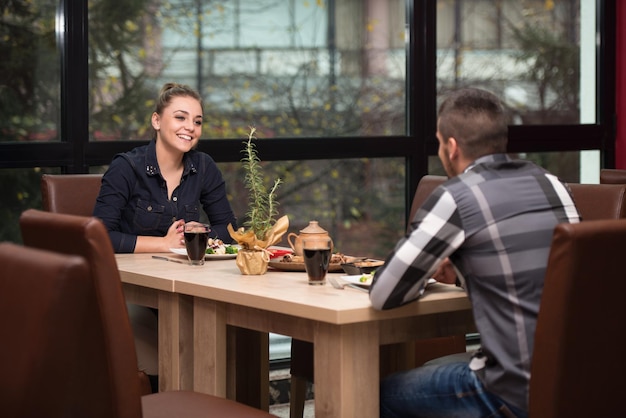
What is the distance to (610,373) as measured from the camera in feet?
7.47

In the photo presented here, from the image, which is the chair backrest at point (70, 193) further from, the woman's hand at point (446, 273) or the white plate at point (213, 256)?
the woman's hand at point (446, 273)

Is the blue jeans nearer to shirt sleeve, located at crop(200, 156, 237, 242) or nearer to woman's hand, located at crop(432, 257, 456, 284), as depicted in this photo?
woman's hand, located at crop(432, 257, 456, 284)

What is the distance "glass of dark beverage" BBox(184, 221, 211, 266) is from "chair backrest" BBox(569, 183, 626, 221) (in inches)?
47.7

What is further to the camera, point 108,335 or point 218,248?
point 218,248

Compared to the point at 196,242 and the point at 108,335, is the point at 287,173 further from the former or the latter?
the point at 108,335

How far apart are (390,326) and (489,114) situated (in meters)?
0.57

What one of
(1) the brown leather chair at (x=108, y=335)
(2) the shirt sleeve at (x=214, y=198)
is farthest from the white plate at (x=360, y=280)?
(2) the shirt sleeve at (x=214, y=198)

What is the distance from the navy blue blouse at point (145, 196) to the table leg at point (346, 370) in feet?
4.06

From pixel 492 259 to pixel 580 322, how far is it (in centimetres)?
26

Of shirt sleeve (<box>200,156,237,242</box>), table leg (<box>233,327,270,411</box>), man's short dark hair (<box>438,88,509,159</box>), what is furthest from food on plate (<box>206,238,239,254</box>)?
man's short dark hair (<box>438,88,509,159</box>)

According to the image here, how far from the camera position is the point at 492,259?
2.35 meters

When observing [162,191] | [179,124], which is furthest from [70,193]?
[179,124]

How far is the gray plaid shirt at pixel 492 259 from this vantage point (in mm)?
2314

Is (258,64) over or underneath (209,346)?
over
